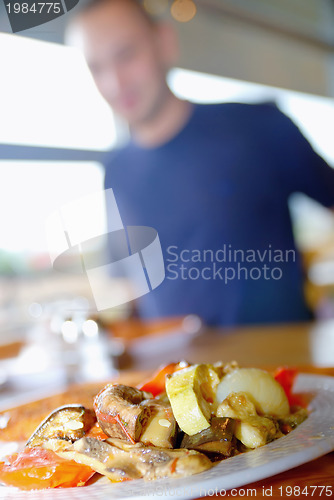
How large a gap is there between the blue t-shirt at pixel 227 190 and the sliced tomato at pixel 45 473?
1472 millimetres

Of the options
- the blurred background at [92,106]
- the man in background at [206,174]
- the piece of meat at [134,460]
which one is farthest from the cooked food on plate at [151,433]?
the man in background at [206,174]

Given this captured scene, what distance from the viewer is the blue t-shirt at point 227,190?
2.08m

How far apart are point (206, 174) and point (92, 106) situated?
909mm

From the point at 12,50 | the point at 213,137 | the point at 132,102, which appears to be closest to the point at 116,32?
the point at 132,102

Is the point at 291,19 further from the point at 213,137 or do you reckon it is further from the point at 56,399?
the point at 56,399

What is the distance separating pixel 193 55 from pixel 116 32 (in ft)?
9.54

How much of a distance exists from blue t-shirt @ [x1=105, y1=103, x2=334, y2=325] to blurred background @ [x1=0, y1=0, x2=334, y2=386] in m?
0.11

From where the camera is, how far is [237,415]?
1.73ft

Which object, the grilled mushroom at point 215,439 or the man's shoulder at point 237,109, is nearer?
the grilled mushroom at point 215,439

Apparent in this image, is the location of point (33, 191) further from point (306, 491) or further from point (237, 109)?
point (237, 109)

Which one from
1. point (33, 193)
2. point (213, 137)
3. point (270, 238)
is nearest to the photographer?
point (33, 193)

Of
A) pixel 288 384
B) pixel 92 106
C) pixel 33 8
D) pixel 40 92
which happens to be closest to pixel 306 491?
pixel 288 384

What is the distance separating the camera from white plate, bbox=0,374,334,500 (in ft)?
1.38

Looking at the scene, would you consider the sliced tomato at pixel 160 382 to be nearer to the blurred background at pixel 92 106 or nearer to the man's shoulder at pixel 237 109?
the blurred background at pixel 92 106
